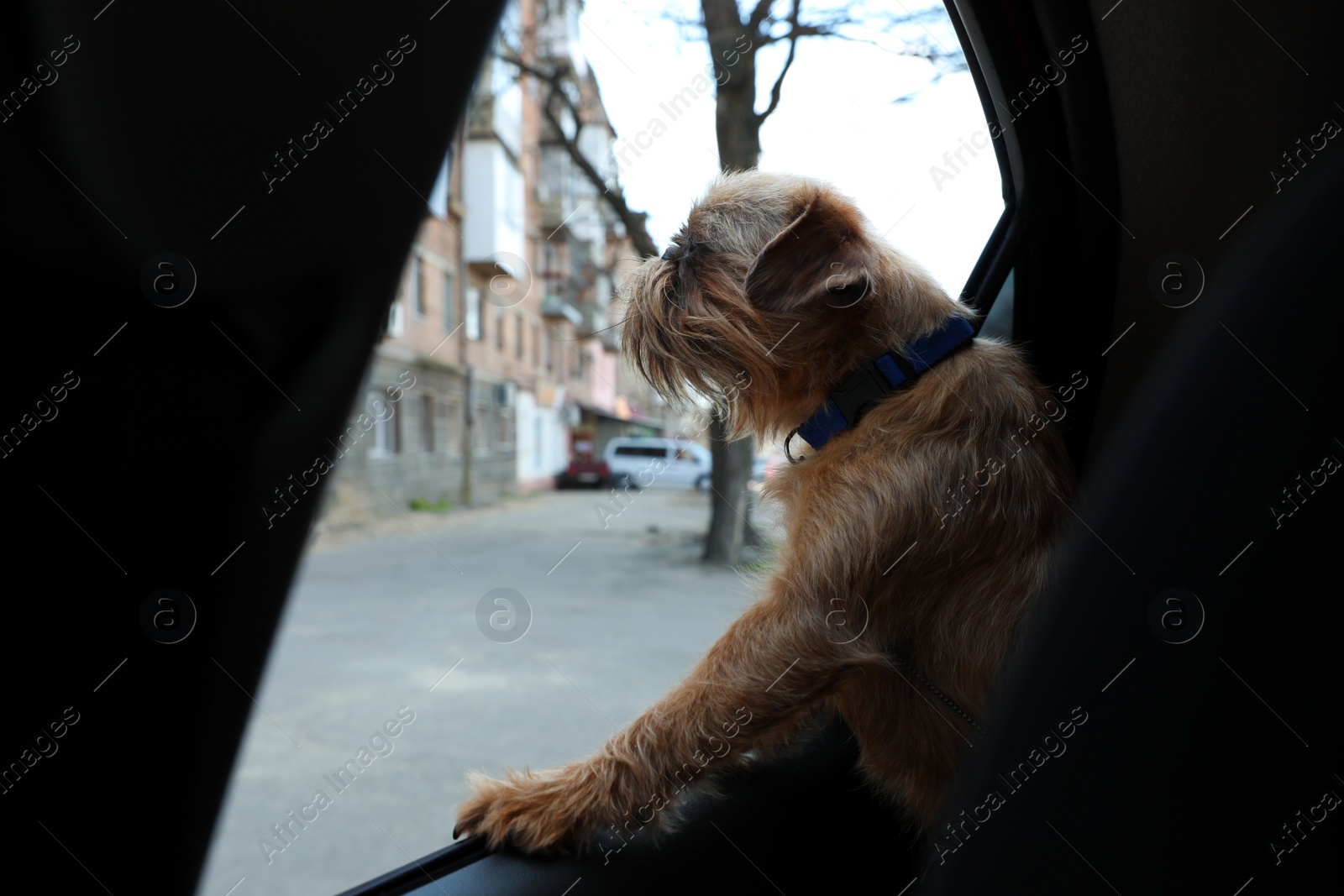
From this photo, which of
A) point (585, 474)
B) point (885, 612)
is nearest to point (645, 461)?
point (585, 474)

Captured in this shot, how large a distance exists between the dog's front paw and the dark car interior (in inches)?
1.6

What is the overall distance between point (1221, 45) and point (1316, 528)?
109cm

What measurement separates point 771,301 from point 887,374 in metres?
0.35

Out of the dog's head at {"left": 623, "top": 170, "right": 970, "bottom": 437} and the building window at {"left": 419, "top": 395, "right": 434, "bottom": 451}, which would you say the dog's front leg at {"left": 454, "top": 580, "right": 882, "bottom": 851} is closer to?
the dog's head at {"left": 623, "top": 170, "right": 970, "bottom": 437}

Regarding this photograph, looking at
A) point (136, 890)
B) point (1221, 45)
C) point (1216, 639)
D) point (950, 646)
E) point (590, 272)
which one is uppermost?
point (590, 272)

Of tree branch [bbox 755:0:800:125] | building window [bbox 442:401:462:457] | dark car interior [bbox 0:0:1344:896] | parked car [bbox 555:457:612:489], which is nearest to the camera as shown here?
dark car interior [bbox 0:0:1344:896]

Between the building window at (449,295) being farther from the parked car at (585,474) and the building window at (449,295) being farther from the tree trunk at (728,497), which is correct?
the parked car at (585,474)

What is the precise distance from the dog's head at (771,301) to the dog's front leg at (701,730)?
623 millimetres

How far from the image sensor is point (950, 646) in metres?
1.51

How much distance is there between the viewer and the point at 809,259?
1842mm

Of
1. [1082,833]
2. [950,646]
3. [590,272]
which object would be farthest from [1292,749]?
[590,272]

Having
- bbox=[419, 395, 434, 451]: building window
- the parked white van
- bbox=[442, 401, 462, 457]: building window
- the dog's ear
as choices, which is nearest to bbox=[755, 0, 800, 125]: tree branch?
the dog's ear

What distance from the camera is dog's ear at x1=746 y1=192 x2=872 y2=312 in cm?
180

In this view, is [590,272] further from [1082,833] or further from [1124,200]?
[1082,833]
